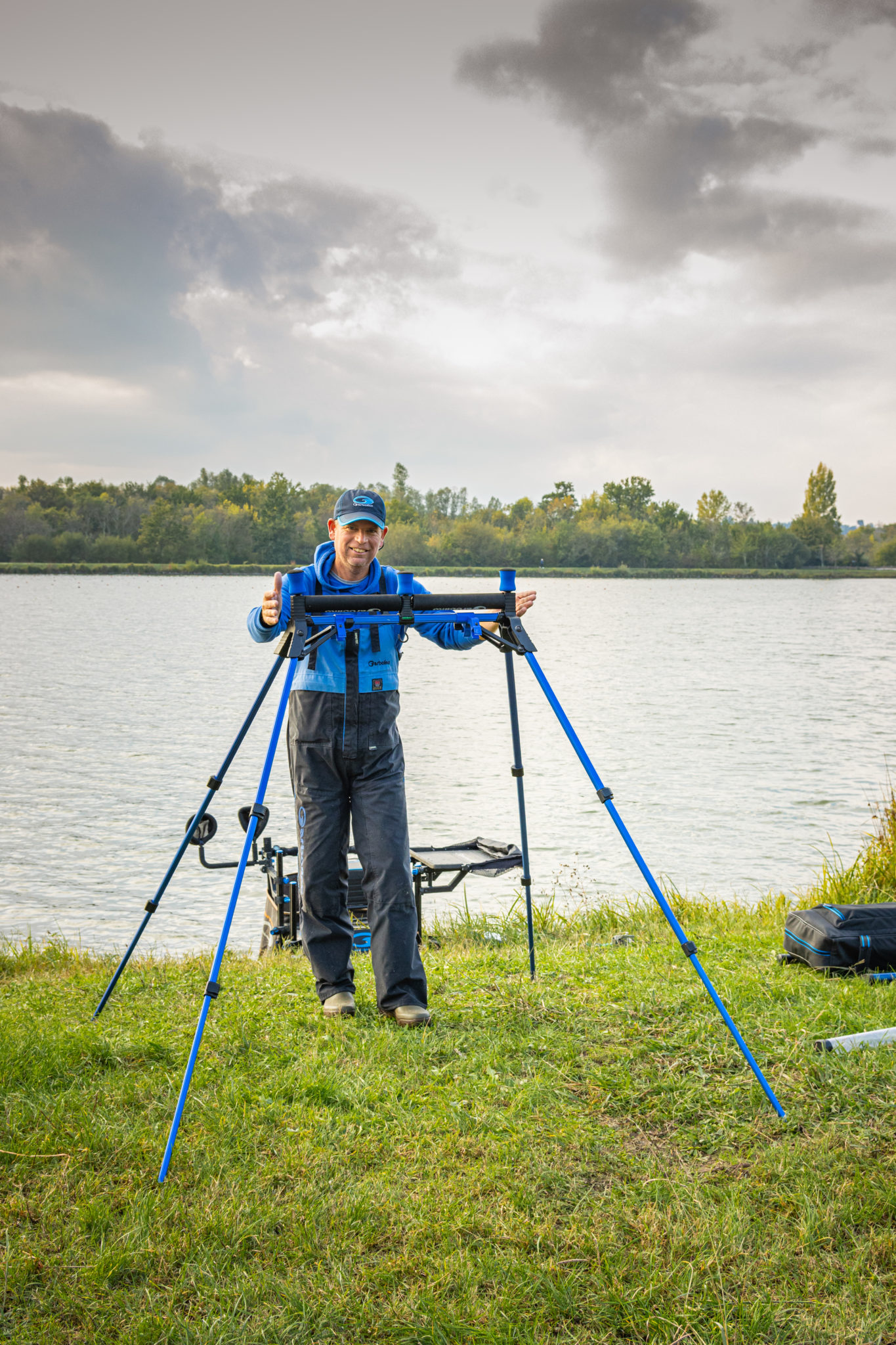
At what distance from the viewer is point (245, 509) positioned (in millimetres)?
117562

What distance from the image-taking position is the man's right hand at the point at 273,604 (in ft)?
14.7

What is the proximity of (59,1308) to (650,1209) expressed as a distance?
73.3 inches

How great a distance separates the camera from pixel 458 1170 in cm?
355

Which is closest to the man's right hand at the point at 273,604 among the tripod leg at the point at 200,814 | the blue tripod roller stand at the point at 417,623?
the blue tripod roller stand at the point at 417,623

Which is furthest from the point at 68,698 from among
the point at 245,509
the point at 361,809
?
the point at 245,509

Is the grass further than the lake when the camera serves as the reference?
No

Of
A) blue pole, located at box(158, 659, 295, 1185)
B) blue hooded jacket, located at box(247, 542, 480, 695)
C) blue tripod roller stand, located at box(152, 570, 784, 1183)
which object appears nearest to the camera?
blue pole, located at box(158, 659, 295, 1185)

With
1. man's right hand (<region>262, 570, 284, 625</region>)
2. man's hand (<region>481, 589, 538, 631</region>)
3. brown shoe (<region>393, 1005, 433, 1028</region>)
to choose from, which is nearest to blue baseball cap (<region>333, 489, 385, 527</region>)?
man's right hand (<region>262, 570, 284, 625</region>)

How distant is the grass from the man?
0.28m

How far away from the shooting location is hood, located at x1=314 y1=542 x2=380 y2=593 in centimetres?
514

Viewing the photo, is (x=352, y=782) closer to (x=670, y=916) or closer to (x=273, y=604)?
(x=273, y=604)

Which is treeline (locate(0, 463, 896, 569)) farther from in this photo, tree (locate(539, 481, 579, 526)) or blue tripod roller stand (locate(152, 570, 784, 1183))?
blue tripod roller stand (locate(152, 570, 784, 1183))

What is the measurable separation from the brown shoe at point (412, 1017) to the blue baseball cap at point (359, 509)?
8.05ft

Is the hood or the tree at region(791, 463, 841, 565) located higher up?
the tree at region(791, 463, 841, 565)
